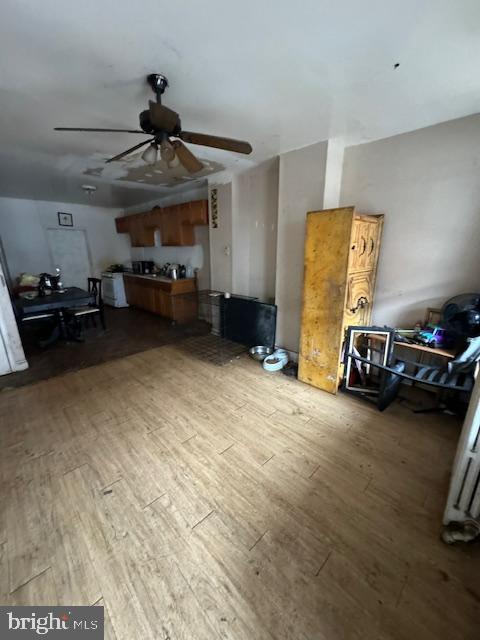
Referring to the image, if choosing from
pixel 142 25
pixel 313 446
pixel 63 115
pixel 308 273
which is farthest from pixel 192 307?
pixel 142 25

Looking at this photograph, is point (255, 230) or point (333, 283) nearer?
point (333, 283)

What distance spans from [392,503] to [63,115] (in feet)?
12.5

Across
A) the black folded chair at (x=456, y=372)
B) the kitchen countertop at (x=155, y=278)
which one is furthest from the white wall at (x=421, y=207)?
the kitchen countertop at (x=155, y=278)

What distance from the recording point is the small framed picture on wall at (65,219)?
5.91 meters

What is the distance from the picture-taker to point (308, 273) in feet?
8.73

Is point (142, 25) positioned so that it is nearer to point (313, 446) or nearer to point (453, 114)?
point (453, 114)

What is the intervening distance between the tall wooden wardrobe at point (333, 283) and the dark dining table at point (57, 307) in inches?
133

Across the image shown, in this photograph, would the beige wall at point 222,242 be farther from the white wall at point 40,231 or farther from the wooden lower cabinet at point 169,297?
the white wall at point 40,231

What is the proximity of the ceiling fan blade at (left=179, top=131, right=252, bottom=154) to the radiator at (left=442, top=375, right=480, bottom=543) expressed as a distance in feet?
6.83

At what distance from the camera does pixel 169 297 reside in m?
5.09

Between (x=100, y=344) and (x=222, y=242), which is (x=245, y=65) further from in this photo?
(x=100, y=344)

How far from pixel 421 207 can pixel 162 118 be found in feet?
8.02

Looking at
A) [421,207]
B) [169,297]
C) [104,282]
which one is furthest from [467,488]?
[104,282]

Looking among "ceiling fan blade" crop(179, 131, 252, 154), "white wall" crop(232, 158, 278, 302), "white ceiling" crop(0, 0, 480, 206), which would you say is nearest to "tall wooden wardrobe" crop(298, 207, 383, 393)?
"white ceiling" crop(0, 0, 480, 206)
